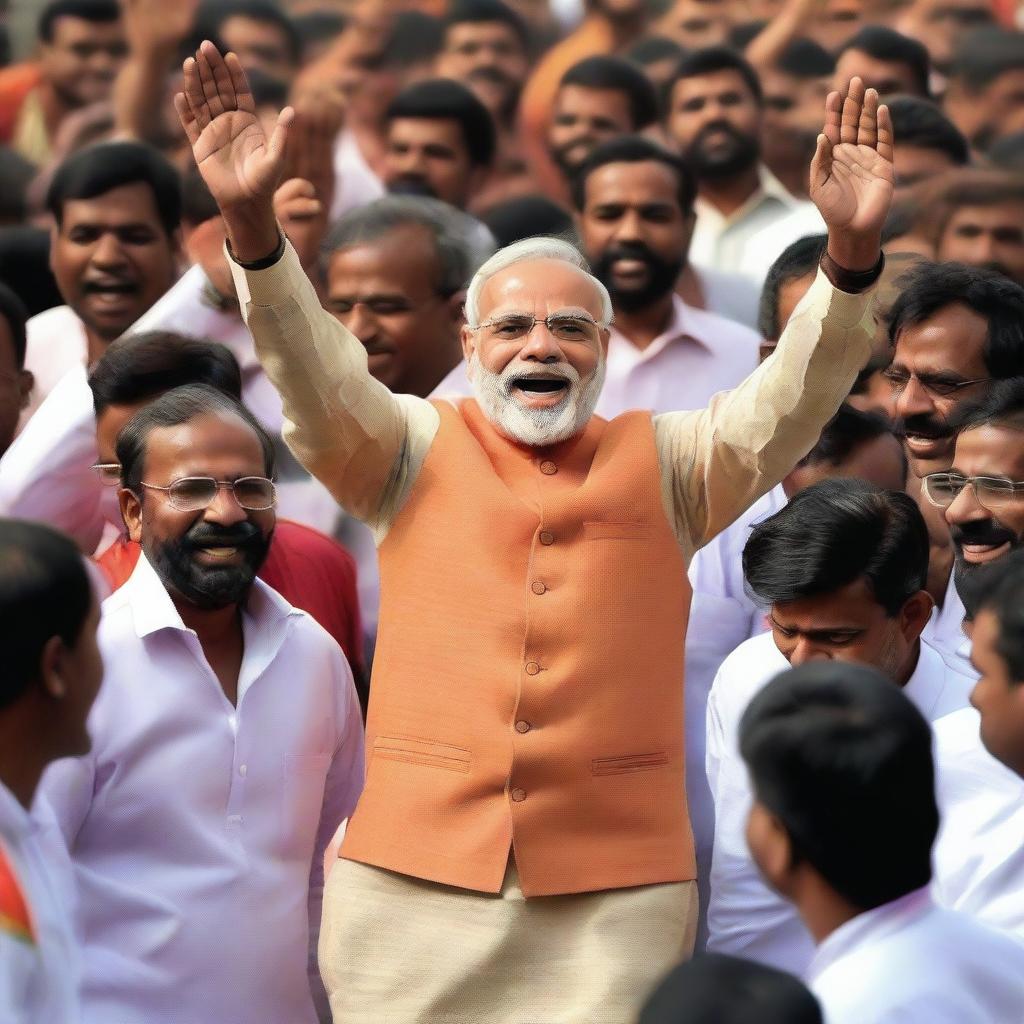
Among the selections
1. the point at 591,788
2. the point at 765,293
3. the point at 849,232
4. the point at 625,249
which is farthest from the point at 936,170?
the point at 591,788

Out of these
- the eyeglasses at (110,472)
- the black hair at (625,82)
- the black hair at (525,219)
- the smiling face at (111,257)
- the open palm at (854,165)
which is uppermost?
the open palm at (854,165)

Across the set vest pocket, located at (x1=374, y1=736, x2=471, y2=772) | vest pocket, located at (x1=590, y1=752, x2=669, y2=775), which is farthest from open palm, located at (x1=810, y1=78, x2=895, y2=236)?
vest pocket, located at (x1=374, y1=736, x2=471, y2=772)

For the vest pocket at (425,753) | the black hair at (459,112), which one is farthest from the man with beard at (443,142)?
the vest pocket at (425,753)

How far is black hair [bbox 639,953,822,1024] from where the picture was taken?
252 centimetres

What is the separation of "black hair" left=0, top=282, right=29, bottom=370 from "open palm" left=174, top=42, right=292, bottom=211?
5.62 feet

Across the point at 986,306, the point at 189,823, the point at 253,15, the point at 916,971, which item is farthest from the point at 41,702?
the point at 253,15

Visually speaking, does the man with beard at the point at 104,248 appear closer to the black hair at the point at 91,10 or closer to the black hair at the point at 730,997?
the black hair at the point at 91,10

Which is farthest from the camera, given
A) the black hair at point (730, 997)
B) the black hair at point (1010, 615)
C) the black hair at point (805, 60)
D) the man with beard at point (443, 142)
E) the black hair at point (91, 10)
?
the black hair at point (91, 10)

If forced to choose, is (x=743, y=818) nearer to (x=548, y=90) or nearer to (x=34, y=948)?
(x=34, y=948)

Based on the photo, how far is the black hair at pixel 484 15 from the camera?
1036cm

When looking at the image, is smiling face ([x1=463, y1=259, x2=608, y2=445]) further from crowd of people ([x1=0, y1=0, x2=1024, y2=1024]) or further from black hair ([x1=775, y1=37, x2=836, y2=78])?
black hair ([x1=775, y1=37, x2=836, y2=78])

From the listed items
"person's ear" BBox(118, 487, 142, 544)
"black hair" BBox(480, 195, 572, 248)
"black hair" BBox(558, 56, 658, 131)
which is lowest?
"black hair" BBox(558, 56, 658, 131)

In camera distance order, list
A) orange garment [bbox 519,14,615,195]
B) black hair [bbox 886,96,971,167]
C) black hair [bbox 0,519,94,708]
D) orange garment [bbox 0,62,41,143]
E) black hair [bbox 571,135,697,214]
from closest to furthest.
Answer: black hair [bbox 0,519,94,708] → black hair [bbox 571,135,697,214] → black hair [bbox 886,96,971,167] → orange garment [bbox 519,14,615,195] → orange garment [bbox 0,62,41,143]

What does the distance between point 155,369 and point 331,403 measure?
3.72ft
